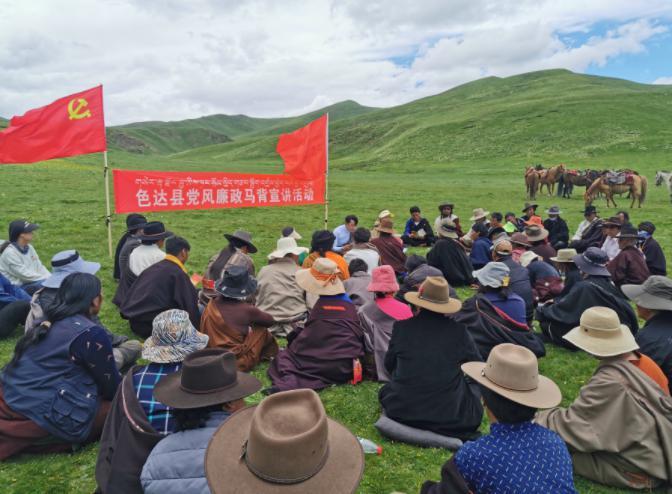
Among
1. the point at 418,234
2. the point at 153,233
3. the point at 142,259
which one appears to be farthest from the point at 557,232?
the point at 142,259

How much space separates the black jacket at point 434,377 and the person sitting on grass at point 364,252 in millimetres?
3853

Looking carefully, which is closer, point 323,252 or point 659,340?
point 659,340

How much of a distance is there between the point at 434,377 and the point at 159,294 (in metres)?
3.90

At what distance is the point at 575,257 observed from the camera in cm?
663

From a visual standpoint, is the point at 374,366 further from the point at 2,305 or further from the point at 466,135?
the point at 466,135

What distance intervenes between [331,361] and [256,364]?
3.68 feet

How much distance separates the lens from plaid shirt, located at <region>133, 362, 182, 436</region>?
10.2ft

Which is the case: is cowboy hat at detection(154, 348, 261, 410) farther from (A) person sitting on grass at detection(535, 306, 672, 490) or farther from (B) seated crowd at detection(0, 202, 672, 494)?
(A) person sitting on grass at detection(535, 306, 672, 490)

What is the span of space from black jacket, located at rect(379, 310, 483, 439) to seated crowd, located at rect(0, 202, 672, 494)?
0.02m

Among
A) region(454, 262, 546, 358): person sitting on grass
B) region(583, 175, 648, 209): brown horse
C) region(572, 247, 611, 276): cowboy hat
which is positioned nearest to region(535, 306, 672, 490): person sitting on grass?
region(454, 262, 546, 358): person sitting on grass

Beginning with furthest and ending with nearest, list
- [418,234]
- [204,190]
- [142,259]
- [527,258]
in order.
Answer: [418,234], [204,190], [527,258], [142,259]

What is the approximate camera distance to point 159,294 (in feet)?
19.9

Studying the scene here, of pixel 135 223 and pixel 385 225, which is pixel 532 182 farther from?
pixel 135 223

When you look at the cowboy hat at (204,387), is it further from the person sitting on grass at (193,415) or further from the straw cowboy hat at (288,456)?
the straw cowboy hat at (288,456)
